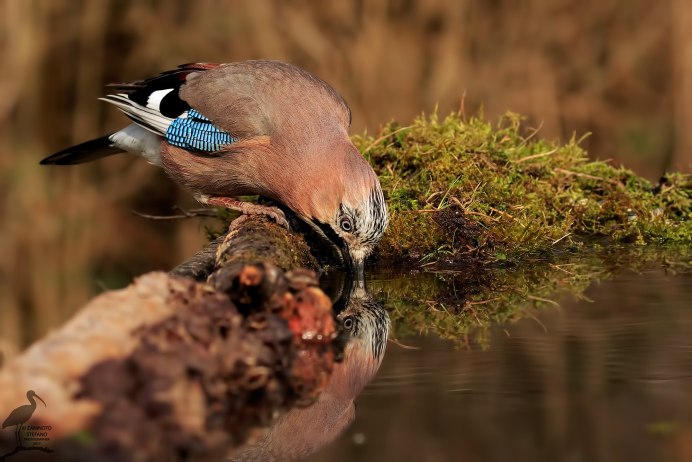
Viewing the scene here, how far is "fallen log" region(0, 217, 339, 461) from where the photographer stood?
2.56 m

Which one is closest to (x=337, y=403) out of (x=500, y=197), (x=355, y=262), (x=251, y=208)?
(x=355, y=262)

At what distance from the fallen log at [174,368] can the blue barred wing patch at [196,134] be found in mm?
2087

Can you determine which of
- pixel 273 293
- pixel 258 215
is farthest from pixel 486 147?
pixel 273 293

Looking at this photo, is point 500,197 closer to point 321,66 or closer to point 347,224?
point 347,224

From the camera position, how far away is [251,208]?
533 centimetres

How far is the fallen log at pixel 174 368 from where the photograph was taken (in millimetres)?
2562

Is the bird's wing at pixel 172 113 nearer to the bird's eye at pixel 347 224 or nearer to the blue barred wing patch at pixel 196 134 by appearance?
the blue barred wing patch at pixel 196 134

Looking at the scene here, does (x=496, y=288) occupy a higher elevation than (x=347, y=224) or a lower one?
lower

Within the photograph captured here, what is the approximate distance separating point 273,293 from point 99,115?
8.32m

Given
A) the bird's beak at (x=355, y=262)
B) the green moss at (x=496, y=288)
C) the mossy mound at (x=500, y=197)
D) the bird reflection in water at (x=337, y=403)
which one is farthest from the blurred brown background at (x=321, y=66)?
the bird reflection in water at (x=337, y=403)

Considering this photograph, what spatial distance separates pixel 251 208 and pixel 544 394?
264cm

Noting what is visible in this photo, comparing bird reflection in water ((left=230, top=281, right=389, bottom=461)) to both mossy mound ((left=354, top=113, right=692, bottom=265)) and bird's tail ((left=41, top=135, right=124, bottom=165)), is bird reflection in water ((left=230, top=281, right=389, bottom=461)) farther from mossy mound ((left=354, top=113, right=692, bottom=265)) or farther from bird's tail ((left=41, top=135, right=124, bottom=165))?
bird's tail ((left=41, top=135, right=124, bottom=165))

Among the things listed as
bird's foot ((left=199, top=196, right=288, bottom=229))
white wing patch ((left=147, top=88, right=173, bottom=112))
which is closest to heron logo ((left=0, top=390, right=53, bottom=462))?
bird's foot ((left=199, top=196, right=288, bottom=229))

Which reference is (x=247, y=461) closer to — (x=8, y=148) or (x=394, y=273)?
(x=394, y=273)
